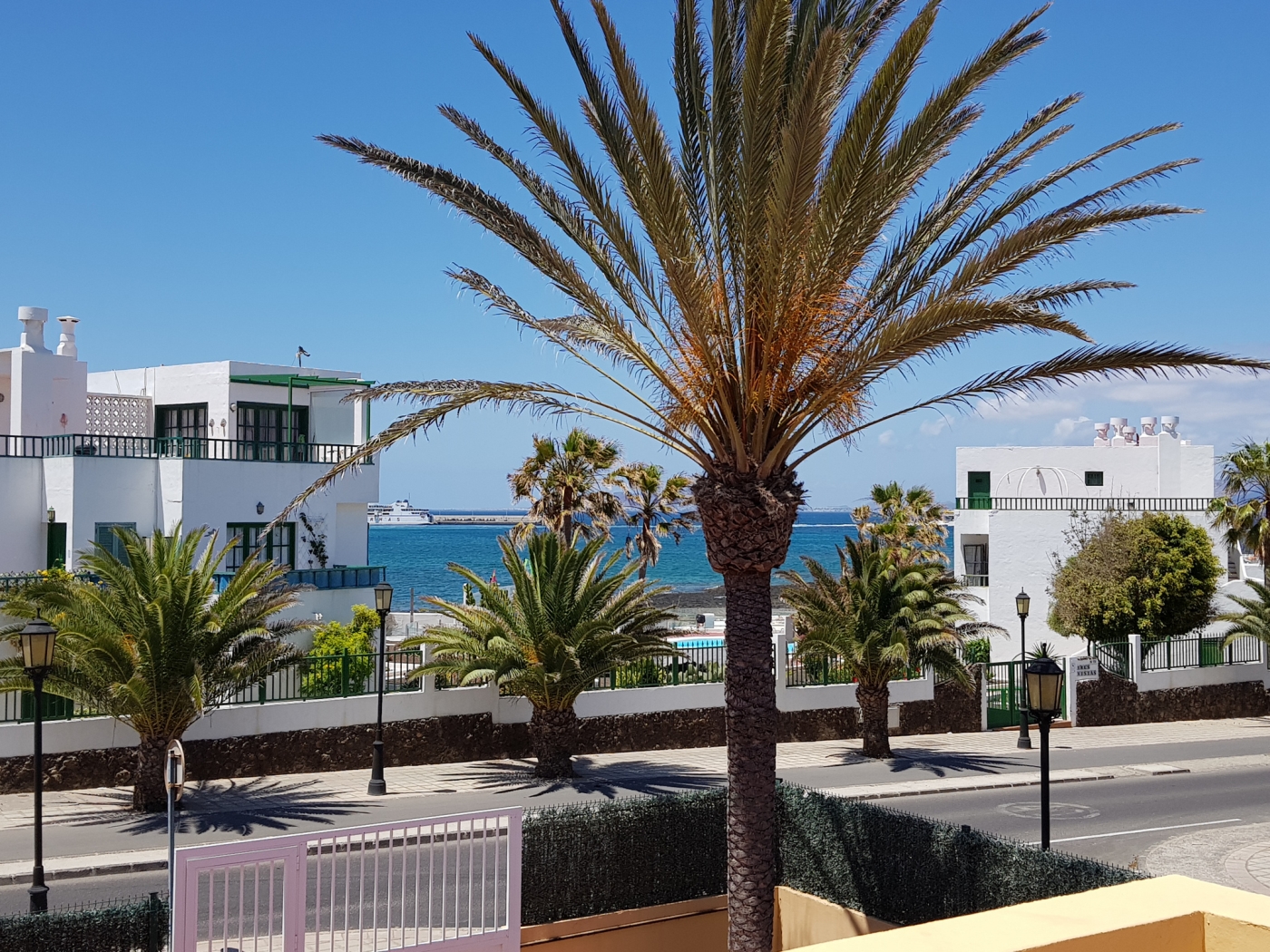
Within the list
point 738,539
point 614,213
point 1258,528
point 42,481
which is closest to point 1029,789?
point 738,539

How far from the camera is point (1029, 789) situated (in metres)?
21.5

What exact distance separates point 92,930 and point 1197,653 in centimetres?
3057

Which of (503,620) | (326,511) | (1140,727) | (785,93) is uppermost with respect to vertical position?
(785,93)

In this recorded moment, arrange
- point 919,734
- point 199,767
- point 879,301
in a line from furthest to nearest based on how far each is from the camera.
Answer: point 919,734 < point 199,767 < point 879,301

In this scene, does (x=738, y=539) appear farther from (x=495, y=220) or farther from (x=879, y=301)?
(x=495, y=220)

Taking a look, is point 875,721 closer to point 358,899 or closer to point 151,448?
point 358,899

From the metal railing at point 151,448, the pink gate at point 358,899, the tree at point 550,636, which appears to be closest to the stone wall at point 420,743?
the tree at point 550,636

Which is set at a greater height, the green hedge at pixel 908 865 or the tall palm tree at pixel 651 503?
the tall palm tree at pixel 651 503

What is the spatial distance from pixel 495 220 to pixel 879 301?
12.0 ft

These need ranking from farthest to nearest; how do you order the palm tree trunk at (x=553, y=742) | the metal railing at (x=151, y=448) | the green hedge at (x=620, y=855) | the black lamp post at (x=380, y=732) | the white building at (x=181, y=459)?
the metal railing at (x=151, y=448), the white building at (x=181, y=459), the palm tree trunk at (x=553, y=742), the black lamp post at (x=380, y=732), the green hedge at (x=620, y=855)

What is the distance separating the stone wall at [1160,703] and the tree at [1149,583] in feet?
6.78

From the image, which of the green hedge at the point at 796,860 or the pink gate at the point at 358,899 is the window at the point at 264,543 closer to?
the pink gate at the point at 358,899

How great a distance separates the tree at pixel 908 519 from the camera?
40312 millimetres

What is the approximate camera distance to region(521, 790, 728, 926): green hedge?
11055 millimetres
